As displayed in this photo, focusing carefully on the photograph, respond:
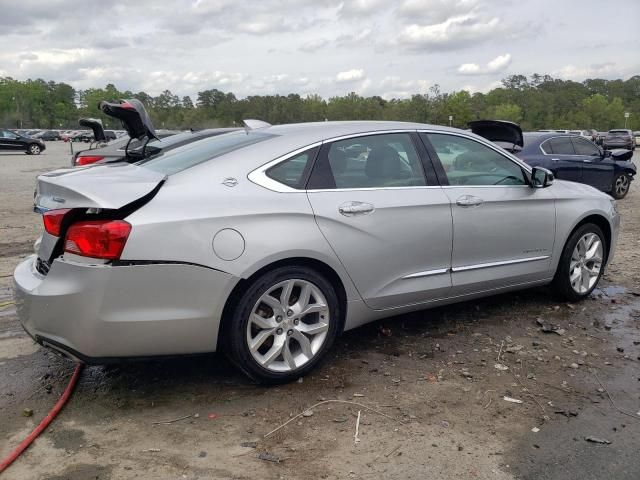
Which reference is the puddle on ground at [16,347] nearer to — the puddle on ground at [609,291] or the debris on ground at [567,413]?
the debris on ground at [567,413]

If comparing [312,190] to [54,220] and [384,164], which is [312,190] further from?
[54,220]

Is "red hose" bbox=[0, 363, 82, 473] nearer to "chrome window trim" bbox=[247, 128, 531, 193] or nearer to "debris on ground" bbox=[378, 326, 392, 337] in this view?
"chrome window trim" bbox=[247, 128, 531, 193]

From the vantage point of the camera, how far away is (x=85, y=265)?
3115mm

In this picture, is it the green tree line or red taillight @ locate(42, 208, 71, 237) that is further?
the green tree line

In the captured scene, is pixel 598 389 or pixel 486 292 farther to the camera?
pixel 486 292

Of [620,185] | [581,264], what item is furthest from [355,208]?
[620,185]

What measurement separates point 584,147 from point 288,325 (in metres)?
10.6

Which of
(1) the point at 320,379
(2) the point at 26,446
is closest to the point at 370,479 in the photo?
(1) the point at 320,379

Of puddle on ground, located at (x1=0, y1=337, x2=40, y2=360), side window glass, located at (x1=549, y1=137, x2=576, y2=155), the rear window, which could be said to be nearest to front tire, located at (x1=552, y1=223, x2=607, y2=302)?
the rear window

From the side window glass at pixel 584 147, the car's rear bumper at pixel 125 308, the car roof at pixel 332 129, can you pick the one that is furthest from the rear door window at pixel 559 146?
the car's rear bumper at pixel 125 308

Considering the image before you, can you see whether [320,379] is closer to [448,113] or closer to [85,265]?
[85,265]

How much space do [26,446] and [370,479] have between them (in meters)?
1.68

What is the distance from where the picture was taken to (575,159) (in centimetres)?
1170

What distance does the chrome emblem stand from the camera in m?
3.51
